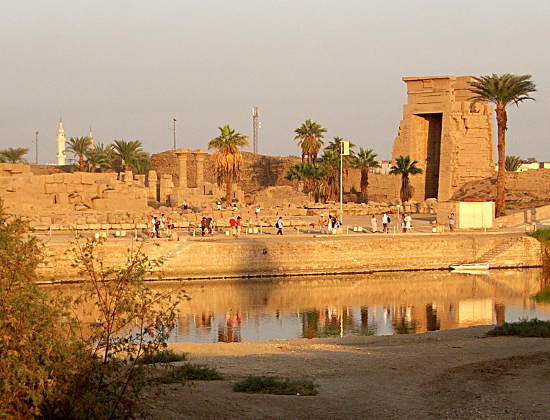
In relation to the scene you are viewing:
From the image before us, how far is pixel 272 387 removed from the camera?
10.3 meters

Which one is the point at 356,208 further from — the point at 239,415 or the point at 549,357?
the point at 239,415

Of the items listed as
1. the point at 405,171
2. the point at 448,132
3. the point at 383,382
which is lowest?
the point at 383,382

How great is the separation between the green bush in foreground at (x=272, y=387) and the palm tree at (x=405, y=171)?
41.8 meters

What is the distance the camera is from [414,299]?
1054 inches

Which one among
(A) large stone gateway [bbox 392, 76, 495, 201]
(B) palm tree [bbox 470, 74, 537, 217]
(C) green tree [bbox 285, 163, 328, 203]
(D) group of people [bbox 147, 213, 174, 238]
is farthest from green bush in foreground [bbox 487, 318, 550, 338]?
(C) green tree [bbox 285, 163, 328, 203]

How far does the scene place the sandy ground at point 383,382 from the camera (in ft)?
30.3

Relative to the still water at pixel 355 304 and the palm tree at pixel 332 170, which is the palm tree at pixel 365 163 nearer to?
the palm tree at pixel 332 170

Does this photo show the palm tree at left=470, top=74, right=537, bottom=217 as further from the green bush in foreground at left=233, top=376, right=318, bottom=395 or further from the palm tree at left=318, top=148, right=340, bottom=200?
the green bush in foreground at left=233, top=376, right=318, bottom=395

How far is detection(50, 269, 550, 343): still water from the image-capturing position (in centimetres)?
2184

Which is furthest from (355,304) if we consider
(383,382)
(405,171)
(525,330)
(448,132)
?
(448,132)

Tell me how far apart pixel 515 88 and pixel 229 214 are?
52.8 ft

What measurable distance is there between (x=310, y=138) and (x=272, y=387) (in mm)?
49424

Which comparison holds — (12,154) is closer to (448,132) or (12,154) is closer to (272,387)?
(448,132)

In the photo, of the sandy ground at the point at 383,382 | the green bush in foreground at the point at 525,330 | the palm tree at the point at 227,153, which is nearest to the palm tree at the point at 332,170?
the palm tree at the point at 227,153
